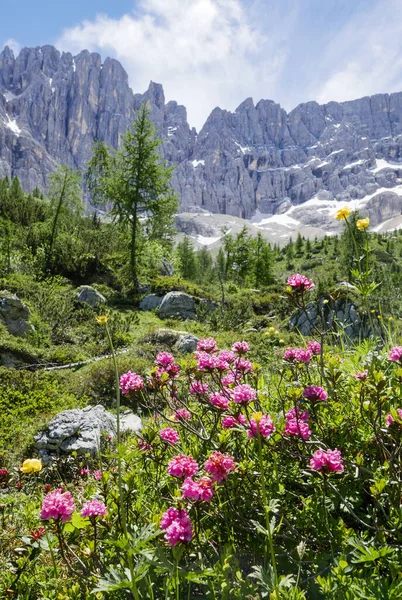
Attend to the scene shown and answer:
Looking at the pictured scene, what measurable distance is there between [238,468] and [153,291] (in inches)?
629

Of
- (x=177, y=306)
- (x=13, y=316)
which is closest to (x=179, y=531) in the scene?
(x=13, y=316)

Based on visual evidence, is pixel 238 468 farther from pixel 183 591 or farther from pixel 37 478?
pixel 37 478

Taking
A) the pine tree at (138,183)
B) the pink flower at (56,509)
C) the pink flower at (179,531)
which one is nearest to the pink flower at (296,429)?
the pink flower at (179,531)

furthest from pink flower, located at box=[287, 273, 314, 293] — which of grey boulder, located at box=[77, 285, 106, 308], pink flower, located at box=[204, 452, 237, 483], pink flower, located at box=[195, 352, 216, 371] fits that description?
grey boulder, located at box=[77, 285, 106, 308]

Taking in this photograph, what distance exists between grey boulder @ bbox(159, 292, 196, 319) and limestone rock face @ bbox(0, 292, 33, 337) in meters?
A: 6.51

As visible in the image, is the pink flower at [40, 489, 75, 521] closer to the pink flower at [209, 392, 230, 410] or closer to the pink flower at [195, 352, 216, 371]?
the pink flower at [209, 392, 230, 410]

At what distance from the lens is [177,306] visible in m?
15.7

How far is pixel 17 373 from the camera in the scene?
23.2 feet

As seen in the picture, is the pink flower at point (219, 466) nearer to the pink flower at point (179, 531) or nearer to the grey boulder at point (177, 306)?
the pink flower at point (179, 531)

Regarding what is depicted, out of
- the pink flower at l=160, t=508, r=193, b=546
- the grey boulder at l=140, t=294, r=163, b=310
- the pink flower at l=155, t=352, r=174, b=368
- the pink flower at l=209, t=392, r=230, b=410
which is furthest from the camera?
the grey boulder at l=140, t=294, r=163, b=310

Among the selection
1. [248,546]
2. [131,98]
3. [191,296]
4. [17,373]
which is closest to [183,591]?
[248,546]

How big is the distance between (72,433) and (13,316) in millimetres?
6282

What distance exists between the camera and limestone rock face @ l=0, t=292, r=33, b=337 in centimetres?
952

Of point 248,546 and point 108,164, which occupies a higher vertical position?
point 108,164
